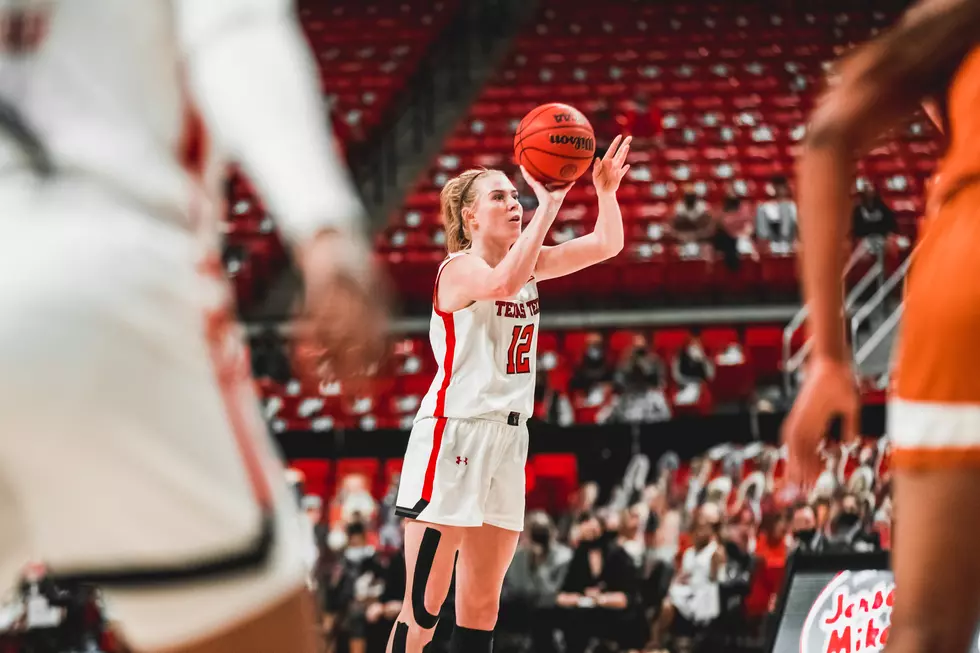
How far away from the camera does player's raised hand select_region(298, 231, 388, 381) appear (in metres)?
1.45

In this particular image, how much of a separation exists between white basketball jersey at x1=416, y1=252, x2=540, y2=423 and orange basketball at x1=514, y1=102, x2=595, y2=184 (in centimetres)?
41

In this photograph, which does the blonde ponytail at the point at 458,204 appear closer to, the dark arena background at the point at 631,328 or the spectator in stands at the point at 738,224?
the dark arena background at the point at 631,328

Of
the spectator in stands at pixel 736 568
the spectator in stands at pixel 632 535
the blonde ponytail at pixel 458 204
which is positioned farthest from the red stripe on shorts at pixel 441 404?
the spectator in stands at pixel 736 568

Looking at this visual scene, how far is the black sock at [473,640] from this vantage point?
4.51 metres

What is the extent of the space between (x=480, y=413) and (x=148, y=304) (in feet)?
10.5

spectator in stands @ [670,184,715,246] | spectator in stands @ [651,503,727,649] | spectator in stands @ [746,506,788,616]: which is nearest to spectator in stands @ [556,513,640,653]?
spectator in stands @ [651,503,727,649]

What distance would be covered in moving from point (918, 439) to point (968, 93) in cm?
52

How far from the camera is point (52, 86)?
1.48m

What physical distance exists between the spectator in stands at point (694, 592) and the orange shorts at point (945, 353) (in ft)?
20.8

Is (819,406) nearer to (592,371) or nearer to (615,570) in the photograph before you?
(615,570)

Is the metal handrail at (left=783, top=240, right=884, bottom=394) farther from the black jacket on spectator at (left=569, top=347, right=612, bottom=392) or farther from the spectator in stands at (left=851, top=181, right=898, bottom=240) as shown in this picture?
the black jacket on spectator at (left=569, top=347, right=612, bottom=392)

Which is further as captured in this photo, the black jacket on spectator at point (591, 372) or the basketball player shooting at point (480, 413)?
the black jacket on spectator at point (591, 372)

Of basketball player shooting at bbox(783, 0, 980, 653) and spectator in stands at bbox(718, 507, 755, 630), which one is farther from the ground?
basketball player shooting at bbox(783, 0, 980, 653)

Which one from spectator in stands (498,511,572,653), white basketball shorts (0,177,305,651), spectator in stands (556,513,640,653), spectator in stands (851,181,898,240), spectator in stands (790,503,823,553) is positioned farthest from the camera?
spectator in stands (851,181,898,240)
